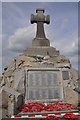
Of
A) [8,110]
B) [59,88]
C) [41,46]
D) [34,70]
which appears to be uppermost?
[41,46]

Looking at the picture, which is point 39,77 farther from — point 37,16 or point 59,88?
point 37,16

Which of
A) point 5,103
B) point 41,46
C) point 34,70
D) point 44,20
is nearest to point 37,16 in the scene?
point 44,20

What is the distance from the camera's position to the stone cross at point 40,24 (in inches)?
1470

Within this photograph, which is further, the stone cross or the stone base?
the stone cross

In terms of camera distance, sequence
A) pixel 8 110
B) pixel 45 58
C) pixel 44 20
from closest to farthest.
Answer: pixel 8 110
pixel 45 58
pixel 44 20

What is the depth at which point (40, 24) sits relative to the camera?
3903 centimetres

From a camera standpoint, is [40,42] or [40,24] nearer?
[40,42]

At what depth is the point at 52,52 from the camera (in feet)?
116

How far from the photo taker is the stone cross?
37347mm

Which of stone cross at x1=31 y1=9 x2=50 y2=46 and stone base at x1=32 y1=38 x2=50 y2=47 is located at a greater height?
stone cross at x1=31 y1=9 x2=50 y2=46

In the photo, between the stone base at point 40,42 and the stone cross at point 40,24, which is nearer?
the stone base at point 40,42

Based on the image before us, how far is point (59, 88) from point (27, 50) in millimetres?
16696

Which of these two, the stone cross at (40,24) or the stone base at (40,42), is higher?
the stone cross at (40,24)

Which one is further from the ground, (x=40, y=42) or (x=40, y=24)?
(x=40, y=24)
